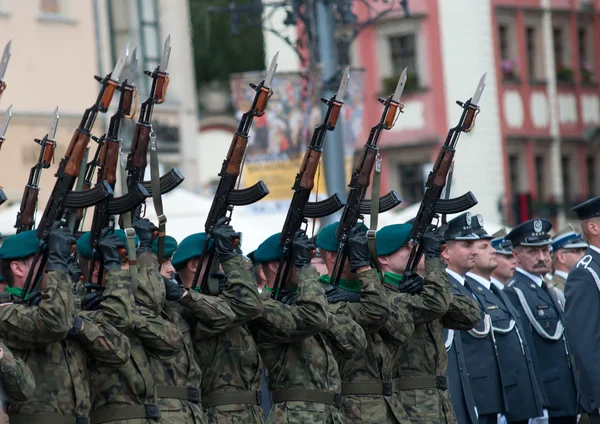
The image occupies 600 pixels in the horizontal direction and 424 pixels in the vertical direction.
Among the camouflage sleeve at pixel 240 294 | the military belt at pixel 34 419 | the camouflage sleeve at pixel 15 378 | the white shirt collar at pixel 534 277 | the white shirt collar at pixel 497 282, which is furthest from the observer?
the white shirt collar at pixel 534 277

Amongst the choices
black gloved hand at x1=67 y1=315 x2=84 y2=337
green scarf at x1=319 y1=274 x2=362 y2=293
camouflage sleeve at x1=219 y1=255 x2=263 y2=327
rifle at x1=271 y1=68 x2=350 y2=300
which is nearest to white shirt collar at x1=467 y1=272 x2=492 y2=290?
green scarf at x1=319 y1=274 x2=362 y2=293

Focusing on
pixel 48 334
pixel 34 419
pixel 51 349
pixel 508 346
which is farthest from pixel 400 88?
pixel 34 419

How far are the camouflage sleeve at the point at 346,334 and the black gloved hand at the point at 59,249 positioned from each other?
72.2 inches

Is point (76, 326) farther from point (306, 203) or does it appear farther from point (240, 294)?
point (306, 203)

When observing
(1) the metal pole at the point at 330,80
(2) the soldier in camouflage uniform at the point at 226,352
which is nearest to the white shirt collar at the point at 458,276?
(2) the soldier in camouflage uniform at the point at 226,352

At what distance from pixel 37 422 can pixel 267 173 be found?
9226 mm

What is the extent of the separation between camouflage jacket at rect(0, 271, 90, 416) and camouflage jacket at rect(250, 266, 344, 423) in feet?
4.20

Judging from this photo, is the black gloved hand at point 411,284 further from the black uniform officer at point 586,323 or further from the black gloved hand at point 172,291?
the black gloved hand at point 172,291

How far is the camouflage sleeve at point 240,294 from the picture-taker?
758 centimetres

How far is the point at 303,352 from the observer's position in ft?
26.6

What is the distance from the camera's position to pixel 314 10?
14.3 m

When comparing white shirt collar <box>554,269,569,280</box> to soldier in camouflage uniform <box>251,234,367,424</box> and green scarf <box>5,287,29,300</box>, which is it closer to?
soldier in camouflage uniform <box>251,234,367,424</box>

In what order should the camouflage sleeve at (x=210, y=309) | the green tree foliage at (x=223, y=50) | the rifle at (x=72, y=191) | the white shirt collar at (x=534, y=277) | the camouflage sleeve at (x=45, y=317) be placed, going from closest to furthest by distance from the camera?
1. the camouflage sleeve at (x=45, y=317)
2. the rifle at (x=72, y=191)
3. the camouflage sleeve at (x=210, y=309)
4. the white shirt collar at (x=534, y=277)
5. the green tree foliage at (x=223, y=50)

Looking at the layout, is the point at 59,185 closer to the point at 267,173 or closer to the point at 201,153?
the point at 267,173
